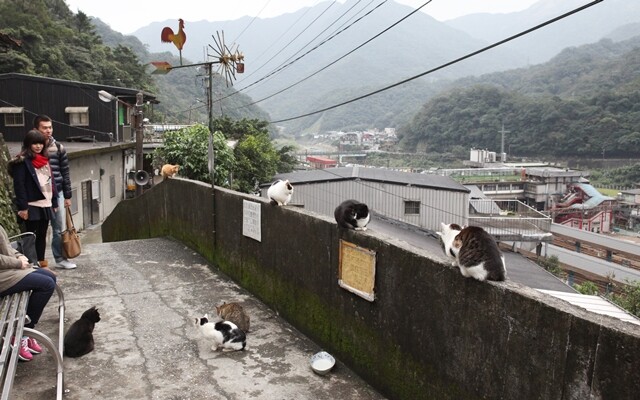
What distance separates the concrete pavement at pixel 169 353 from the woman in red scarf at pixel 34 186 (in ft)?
3.06

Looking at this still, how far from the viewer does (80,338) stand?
417 centimetres

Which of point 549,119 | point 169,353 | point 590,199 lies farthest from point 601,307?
point 549,119

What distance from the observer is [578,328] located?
227 centimetres

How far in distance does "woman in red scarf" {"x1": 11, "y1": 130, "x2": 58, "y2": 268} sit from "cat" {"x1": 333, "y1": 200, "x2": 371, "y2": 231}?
11.4 ft

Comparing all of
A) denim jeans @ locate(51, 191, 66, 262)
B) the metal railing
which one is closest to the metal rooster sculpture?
denim jeans @ locate(51, 191, 66, 262)

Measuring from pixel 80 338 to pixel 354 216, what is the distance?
2.63 metres

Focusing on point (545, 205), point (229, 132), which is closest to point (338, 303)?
point (229, 132)

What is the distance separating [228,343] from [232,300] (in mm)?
1345

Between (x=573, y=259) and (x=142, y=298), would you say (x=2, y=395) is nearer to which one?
(x=142, y=298)

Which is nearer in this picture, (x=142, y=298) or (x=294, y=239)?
(x=294, y=239)

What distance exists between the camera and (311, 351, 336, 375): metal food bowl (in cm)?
403

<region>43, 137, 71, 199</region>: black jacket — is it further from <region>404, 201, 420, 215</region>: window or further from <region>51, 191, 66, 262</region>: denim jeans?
<region>404, 201, 420, 215</region>: window

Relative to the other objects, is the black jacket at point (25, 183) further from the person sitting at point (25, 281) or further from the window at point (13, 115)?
the window at point (13, 115)

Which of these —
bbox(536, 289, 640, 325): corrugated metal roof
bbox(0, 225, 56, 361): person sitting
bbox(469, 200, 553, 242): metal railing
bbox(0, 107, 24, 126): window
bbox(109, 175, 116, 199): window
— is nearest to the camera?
bbox(0, 225, 56, 361): person sitting
